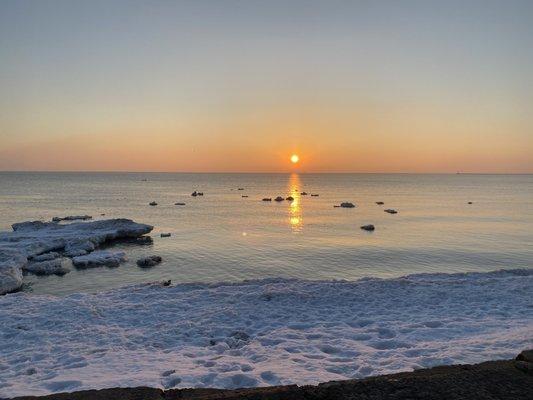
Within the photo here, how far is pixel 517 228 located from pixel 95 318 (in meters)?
54.2

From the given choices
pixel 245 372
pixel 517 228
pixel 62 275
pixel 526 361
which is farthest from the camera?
pixel 517 228

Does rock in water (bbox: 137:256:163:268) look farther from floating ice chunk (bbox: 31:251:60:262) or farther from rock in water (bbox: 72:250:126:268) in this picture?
floating ice chunk (bbox: 31:251:60:262)

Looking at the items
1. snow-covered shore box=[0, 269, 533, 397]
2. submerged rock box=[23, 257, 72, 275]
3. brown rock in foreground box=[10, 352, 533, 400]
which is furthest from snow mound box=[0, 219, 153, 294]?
brown rock in foreground box=[10, 352, 533, 400]

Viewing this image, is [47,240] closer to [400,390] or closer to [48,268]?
[48,268]

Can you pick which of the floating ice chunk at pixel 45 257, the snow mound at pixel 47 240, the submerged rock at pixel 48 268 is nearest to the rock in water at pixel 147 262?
the submerged rock at pixel 48 268

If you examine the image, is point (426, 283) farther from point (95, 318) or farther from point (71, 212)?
point (71, 212)

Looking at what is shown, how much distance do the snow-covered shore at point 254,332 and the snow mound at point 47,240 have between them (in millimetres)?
8277

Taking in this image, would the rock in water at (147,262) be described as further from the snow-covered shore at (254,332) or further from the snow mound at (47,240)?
the snow-covered shore at (254,332)

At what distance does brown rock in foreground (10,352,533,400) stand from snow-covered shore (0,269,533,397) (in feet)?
A: 5.40

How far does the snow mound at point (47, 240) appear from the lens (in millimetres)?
24434

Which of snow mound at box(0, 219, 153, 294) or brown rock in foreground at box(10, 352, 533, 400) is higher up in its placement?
brown rock in foreground at box(10, 352, 533, 400)

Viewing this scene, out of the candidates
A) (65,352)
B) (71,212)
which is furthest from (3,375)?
(71,212)

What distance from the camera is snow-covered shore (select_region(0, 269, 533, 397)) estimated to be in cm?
920

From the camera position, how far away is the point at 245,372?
9.14m
